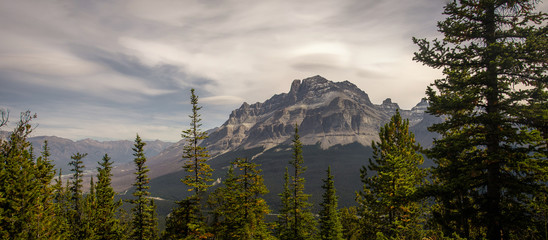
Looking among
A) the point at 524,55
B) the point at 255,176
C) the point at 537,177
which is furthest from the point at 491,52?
the point at 255,176

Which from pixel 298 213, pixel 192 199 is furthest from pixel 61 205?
pixel 298 213

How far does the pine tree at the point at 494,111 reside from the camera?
10.7 m

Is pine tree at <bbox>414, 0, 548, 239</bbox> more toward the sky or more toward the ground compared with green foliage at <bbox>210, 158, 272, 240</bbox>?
more toward the sky

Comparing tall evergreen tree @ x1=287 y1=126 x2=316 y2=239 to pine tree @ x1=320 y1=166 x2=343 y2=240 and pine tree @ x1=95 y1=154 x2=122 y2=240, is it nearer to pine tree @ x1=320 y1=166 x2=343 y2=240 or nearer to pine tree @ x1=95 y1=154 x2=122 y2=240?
pine tree @ x1=320 y1=166 x2=343 y2=240

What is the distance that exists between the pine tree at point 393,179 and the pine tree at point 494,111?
13.8ft

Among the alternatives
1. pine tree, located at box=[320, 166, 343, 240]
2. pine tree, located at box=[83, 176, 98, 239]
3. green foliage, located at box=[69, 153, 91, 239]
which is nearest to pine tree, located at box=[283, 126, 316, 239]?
pine tree, located at box=[320, 166, 343, 240]

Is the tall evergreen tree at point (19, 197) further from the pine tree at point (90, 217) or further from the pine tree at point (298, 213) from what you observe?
the pine tree at point (298, 213)

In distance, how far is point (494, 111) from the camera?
11719 mm

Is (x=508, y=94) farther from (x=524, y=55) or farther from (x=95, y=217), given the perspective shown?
(x=95, y=217)

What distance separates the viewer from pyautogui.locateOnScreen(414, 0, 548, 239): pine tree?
10.7 metres

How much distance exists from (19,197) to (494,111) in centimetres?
3883

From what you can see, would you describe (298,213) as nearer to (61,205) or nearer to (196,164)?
(196,164)

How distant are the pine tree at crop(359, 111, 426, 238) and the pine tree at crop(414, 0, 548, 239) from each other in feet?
13.8

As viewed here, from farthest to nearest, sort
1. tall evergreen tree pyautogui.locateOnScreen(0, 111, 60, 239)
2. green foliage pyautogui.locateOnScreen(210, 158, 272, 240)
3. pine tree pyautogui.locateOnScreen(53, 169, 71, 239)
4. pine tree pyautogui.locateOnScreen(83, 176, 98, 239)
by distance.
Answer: pine tree pyautogui.locateOnScreen(53, 169, 71, 239)
pine tree pyautogui.locateOnScreen(83, 176, 98, 239)
green foliage pyautogui.locateOnScreen(210, 158, 272, 240)
tall evergreen tree pyautogui.locateOnScreen(0, 111, 60, 239)
